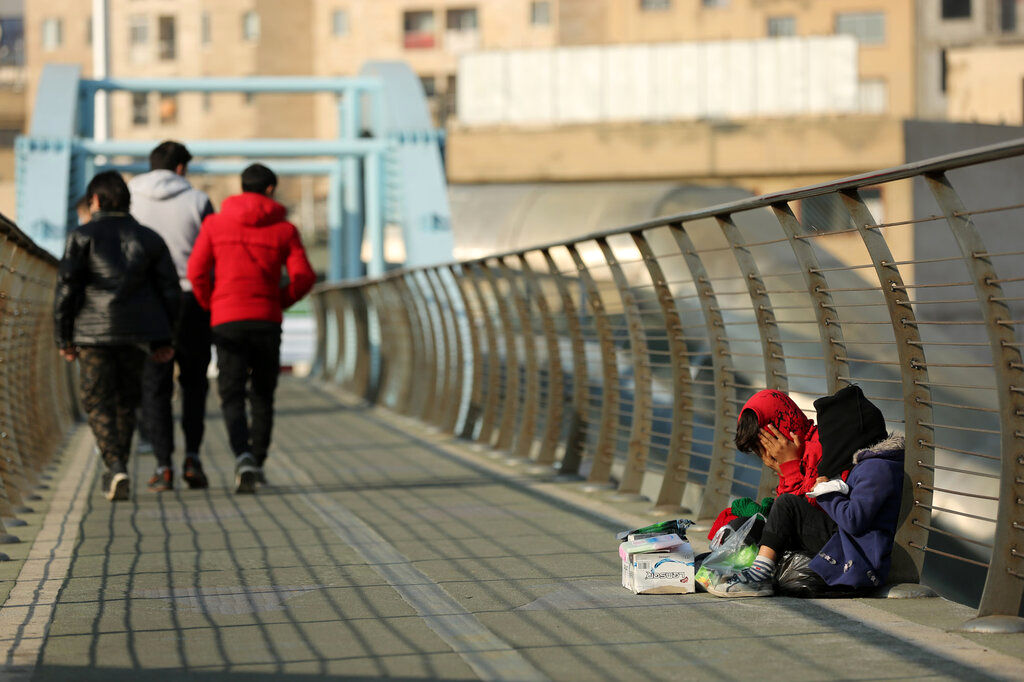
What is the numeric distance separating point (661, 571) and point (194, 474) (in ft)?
14.3

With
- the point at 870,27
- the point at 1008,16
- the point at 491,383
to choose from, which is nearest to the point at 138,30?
the point at 870,27

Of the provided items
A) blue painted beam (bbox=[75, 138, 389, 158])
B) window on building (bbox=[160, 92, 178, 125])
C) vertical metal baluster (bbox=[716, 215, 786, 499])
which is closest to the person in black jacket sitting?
vertical metal baluster (bbox=[716, 215, 786, 499])

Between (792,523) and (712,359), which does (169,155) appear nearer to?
(712,359)

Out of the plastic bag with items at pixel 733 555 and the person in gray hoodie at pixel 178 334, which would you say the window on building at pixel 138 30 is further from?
the plastic bag with items at pixel 733 555

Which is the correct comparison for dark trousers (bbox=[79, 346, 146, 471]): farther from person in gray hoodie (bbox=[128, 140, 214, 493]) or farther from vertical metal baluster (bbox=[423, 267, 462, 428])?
vertical metal baluster (bbox=[423, 267, 462, 428])

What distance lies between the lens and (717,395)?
284 inches

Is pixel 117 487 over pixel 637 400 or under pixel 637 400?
under

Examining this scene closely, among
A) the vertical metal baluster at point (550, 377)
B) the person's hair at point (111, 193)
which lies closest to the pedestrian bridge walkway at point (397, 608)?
the person's hair at point (111, 193)

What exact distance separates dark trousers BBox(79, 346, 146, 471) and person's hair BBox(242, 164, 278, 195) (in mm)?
1135

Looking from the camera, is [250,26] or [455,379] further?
[250,26]

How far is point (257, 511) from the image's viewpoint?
8062 mm

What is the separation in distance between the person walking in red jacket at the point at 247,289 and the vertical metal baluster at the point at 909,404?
175 inches

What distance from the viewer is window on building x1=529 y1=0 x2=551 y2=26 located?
71.8 meters

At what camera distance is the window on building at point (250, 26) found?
76125mm
